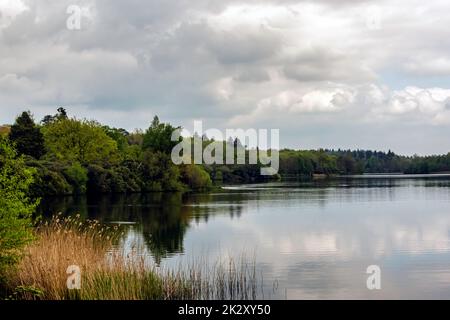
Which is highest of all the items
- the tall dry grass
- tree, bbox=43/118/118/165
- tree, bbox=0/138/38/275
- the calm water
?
tree, bbox=43/118/118/165

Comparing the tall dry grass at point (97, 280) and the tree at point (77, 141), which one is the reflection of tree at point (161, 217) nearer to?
the tall dry grass at point (97, 280)

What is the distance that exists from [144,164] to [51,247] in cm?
7064

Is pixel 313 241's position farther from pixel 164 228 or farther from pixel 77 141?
pixel 77 141

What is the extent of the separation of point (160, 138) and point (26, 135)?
84.3 feet

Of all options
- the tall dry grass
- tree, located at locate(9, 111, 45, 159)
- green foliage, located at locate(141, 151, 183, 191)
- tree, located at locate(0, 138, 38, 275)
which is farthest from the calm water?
green foliage, located at locate(141, 151, 183, 191)

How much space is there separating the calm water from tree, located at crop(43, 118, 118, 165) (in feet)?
110

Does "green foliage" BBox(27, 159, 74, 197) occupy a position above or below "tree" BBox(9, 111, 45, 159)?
below

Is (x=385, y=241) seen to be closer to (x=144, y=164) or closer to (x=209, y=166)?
(x=144, y=164)

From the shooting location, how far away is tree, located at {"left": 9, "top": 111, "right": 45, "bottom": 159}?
73.3 m

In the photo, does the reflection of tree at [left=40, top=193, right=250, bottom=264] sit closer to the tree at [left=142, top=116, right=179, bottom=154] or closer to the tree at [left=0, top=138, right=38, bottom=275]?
the tree at [left=0, top=138, right=38, bottom=275]

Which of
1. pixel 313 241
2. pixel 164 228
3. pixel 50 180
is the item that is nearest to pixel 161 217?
pixel 164 228

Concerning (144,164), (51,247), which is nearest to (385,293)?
(51,247)

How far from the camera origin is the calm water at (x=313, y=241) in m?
19.1
